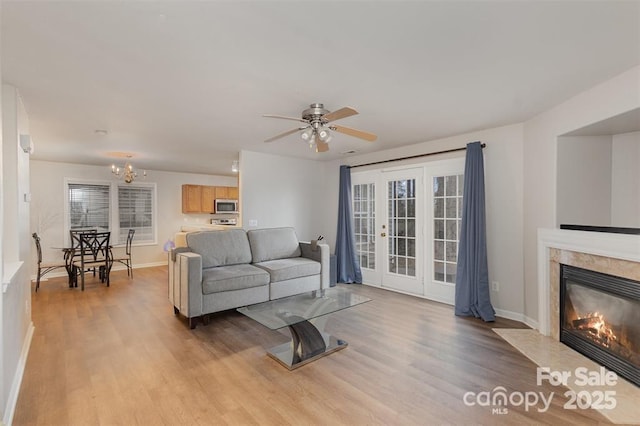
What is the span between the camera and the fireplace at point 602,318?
243 cm

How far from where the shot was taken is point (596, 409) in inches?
81.5

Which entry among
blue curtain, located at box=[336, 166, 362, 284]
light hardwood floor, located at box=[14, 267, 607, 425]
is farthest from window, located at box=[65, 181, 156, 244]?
blue curtain, located at box=[336, 166, 362, 284]

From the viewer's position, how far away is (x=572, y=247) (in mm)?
2936

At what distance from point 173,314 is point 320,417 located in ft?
9.19

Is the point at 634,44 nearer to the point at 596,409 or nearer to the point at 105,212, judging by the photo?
the point at 596,409

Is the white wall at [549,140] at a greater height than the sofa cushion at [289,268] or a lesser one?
greater

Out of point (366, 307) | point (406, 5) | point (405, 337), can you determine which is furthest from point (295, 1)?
point (366, 307)

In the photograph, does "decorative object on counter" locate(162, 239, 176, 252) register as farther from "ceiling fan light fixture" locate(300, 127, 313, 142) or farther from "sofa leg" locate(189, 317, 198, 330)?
"ceiling fan light fixture" locate(300, 127, 313, 142)

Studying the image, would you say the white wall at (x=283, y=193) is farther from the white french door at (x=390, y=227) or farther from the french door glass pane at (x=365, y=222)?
the white french door at (x=390, y=227)

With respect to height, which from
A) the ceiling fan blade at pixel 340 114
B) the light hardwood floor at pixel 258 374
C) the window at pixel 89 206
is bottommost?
the light hardwood floor at pixel 258 374

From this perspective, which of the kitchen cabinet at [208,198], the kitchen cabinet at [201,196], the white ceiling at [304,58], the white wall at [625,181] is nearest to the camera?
the white ceiling at [304,58]

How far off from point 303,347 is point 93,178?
21.6ft

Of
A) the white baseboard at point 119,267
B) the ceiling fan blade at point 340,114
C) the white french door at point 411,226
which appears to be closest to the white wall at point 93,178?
the white baseboard at point 119,267

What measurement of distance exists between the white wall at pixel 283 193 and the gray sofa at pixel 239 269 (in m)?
0.53
